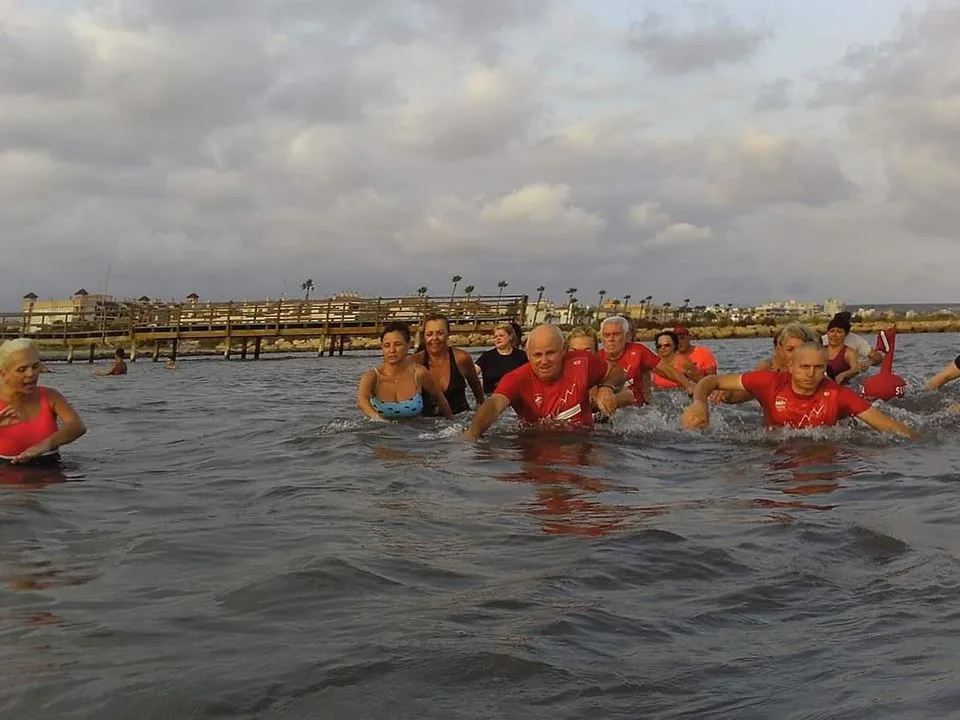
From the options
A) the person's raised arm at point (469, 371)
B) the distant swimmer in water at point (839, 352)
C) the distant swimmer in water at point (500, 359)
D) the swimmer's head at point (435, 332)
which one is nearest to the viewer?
the swimmer's head at point (435, 332)

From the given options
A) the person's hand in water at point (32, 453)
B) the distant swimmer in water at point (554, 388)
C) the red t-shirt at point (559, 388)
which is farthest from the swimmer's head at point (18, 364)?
the red t-shirt at point (559, 388)

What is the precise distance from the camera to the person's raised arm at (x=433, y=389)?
1062 centimetres

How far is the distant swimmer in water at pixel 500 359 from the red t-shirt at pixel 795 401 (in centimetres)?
350

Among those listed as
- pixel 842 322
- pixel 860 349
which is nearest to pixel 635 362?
pixel 842 322

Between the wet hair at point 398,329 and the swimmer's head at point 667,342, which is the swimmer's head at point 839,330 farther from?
the wet hair at point 398,329

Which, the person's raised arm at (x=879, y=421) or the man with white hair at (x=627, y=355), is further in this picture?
the man with white hair at (x=627, y=355)

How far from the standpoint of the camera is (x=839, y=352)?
13.4 m

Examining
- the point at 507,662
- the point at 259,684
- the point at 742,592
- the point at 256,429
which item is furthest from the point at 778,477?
the point at 256,429

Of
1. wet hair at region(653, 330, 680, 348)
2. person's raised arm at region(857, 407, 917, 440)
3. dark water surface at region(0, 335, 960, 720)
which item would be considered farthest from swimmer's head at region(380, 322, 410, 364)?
person's raised arm at region(857, 407, 917, 440)

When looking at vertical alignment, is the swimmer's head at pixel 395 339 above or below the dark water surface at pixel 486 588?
above

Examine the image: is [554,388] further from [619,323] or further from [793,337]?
[619,323]

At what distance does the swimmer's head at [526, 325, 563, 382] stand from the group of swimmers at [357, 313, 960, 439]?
12 millimetres

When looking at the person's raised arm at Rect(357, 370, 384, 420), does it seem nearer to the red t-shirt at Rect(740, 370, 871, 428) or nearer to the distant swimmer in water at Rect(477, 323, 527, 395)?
the distant swimmer in water at Rect(477, 323, 527, 395)

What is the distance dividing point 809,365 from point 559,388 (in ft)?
7.40
